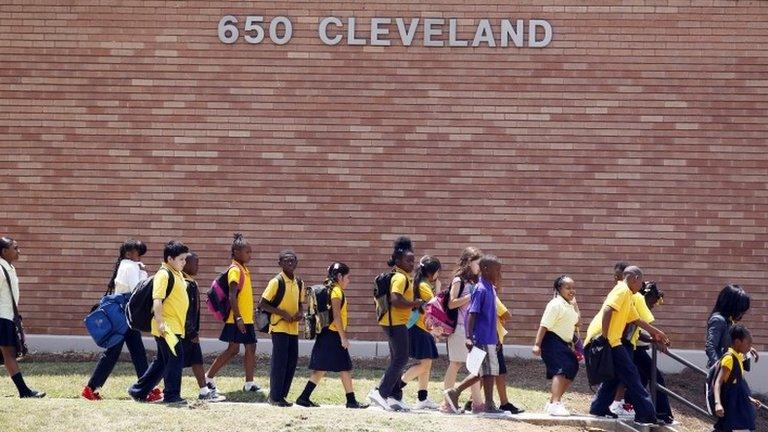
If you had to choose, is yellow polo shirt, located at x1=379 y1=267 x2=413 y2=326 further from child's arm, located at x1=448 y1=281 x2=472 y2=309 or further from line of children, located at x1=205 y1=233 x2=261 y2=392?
line of children, located at x1=205 y1=233 x2=261 y2=392

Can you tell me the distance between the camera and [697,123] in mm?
14352

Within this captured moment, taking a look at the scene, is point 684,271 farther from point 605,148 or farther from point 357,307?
point 357,307

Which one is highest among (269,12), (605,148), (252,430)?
(269,12)

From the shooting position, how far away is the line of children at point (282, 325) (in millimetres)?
10852

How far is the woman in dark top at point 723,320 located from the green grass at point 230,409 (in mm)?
1501

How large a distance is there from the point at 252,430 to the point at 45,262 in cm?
619

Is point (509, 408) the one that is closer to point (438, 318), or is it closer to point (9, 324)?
point (438, 318)

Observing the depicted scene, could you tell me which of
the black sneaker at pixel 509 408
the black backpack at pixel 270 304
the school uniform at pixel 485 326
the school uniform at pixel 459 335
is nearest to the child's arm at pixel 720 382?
the black sneaker at pixel 509 408

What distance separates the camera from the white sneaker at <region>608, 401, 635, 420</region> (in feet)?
37.2

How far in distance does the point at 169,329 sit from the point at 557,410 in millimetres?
3790

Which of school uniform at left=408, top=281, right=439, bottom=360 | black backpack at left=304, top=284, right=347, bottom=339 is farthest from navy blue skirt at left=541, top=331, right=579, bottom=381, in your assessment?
black backpack at left=304, top=284, right=347, bottom=339

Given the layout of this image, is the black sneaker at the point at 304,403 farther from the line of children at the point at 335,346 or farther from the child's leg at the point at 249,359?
the child's leg at the point at 249,359

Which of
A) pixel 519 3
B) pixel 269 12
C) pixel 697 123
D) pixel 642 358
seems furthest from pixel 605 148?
pixel 269 12

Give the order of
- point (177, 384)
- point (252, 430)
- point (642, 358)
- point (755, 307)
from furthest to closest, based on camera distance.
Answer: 1. point (755, 307)
2. point (642, 358)
3. point (177, 384)
4. point (252, 430)
